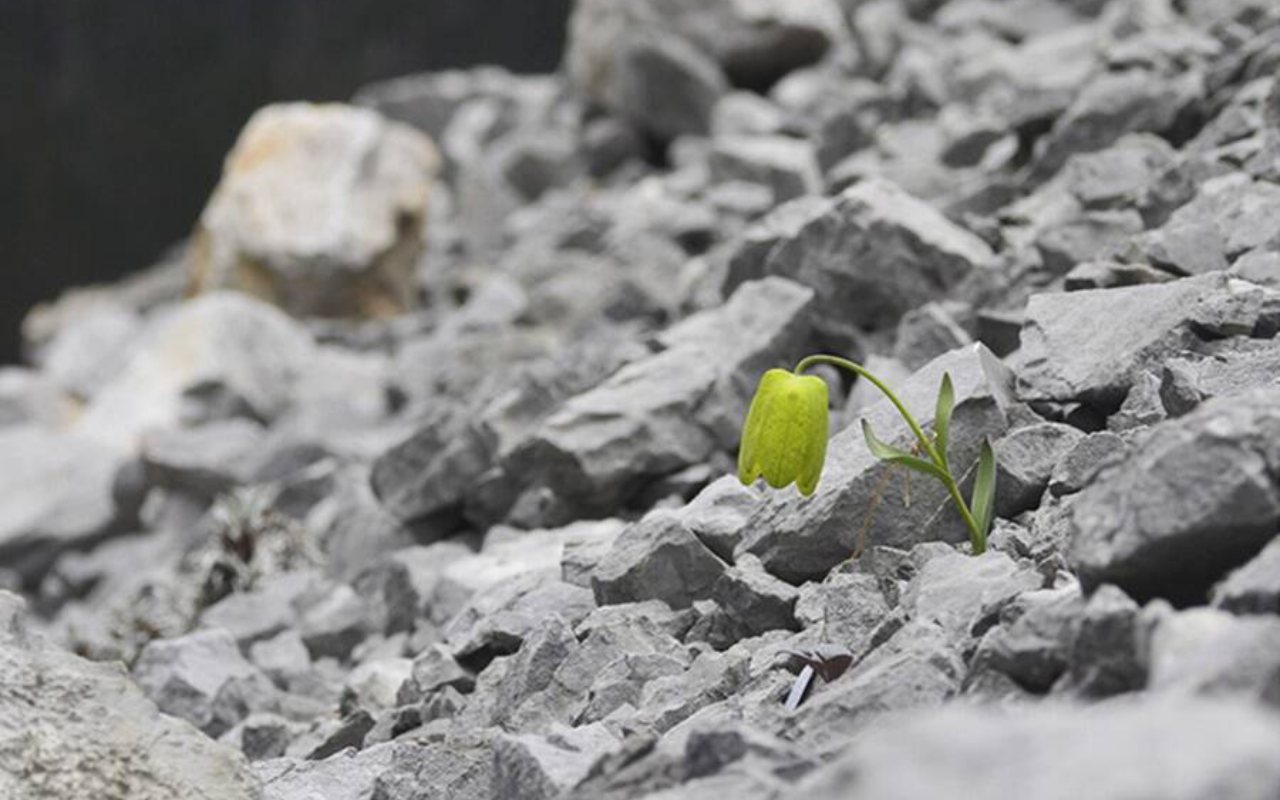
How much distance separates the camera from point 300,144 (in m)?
9.07

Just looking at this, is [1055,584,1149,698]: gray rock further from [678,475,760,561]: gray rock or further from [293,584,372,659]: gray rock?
[293,584,372,659]: gray rock

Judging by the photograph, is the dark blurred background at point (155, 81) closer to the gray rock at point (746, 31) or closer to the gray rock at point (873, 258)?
the gray rock at point (746, 31)

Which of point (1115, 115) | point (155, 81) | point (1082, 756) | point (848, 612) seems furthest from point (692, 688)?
point (155, 81)

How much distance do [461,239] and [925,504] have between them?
23.8 ft

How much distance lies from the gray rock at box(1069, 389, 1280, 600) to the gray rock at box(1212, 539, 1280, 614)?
0.12 feet

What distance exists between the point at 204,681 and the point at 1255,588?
6.69ft

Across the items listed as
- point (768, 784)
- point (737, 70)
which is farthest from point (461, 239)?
point (768, 784)

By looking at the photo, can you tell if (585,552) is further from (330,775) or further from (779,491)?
(330,775)

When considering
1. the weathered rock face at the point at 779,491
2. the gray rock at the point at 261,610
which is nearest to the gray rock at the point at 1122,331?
the weathered rock face at the point at 779,491

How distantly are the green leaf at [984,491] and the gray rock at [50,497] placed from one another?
4.14m

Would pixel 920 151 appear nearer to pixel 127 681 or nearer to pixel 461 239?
pixel 127 681

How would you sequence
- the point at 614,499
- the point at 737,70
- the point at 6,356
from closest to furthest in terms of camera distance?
1. the point at 614,499
2. the point at 737,70
3. the point at 6,356

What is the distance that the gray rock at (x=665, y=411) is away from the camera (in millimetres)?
3131

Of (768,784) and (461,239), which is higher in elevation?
(768,784)
